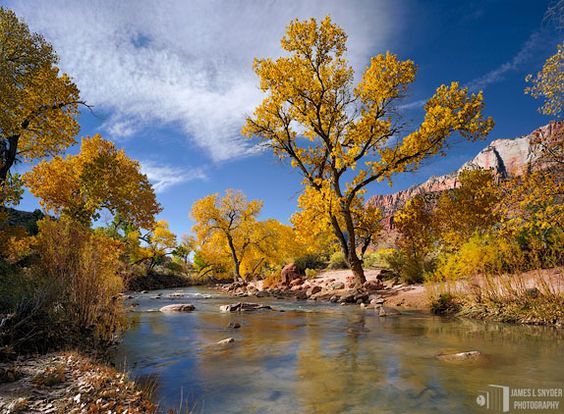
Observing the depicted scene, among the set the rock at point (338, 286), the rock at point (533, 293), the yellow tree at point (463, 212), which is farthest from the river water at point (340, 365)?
the rock at point (338, 286)

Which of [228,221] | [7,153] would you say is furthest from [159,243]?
[7,153]

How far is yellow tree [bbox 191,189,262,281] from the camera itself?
35688 mm

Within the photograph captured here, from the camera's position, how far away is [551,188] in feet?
26.3

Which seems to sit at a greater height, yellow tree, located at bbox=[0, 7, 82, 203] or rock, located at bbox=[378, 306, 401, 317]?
yellow tree, located at bbox=[0, 7, 82, 203]

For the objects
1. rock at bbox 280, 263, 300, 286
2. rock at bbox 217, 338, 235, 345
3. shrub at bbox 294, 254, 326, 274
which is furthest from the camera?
shrub at bbox 294, 254, 326, 274

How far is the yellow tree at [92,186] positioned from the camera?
16.5 meters

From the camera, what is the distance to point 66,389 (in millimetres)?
3877

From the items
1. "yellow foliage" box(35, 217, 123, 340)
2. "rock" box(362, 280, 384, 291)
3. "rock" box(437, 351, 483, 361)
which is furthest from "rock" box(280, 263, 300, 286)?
"rock" box(437, 351, 483, 361)

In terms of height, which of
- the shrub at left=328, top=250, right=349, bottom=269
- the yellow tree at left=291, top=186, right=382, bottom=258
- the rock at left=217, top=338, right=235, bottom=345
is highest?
the yellow tree at left=291, top=186, right=382, bottom=258

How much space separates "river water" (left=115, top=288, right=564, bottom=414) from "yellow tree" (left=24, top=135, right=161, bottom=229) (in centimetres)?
919

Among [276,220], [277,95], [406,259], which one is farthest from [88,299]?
[276,220]

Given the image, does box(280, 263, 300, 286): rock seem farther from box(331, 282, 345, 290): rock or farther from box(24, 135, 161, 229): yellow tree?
box(24, 135, 161, 229): yellow tree

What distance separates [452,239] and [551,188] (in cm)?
1055

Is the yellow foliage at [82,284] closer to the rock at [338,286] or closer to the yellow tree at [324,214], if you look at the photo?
the yellow tree at [324,214]
